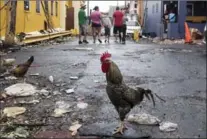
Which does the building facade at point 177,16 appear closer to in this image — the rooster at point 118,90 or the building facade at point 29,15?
the building facade at point 29,15

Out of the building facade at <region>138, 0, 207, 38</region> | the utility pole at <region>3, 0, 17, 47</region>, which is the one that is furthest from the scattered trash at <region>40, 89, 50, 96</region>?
the building facade at <region>138, 0, 207, 38</region>

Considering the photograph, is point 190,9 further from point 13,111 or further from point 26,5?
point 13,111

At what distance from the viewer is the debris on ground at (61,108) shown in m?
5.85

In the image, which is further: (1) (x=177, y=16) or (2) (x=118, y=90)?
(1) (x=177, y=16)

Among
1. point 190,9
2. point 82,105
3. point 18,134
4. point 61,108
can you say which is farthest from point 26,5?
point 18,134

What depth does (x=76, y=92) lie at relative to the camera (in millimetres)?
7348

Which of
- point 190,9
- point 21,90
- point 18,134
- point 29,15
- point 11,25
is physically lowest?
point 18,134

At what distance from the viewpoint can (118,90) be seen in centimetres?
470

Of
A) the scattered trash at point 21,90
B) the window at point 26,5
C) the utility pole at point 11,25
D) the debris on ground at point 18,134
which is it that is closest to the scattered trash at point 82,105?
the scattered trash at point 21,90

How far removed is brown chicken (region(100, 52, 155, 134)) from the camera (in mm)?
4641

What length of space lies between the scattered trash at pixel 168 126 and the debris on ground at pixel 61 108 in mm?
1477

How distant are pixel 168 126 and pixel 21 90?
3.05 metres

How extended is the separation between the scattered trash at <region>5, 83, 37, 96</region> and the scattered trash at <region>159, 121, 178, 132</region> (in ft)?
8.94

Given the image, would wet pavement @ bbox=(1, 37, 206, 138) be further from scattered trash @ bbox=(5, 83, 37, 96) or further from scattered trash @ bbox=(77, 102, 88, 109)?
scattered trash @ bbox=(5, 83, 37, 96)
